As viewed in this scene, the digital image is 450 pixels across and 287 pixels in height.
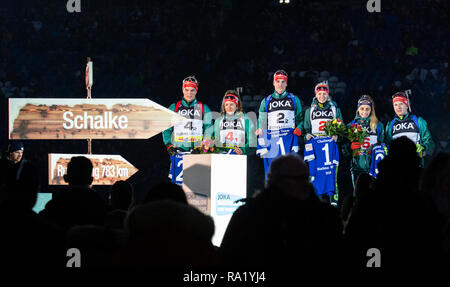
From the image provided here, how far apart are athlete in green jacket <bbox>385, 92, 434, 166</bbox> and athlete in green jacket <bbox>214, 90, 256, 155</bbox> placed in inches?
102

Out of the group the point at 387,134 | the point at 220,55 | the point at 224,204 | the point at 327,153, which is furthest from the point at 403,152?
the point at 220,55

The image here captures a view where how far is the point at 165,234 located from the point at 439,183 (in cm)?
157

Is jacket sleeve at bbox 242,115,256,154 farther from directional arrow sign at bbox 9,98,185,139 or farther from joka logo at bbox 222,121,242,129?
directional arrow sign at bbox 9,98,185,139

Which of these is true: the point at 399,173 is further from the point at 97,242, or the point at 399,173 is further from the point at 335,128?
the point at 335,128

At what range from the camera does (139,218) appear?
2.62 metres

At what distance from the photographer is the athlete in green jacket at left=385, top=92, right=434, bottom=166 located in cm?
1015

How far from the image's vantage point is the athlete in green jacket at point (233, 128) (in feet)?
31.2

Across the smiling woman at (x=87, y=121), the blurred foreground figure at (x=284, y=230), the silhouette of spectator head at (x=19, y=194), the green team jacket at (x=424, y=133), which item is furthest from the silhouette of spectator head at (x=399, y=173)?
the green team jacket at (x=424, y=133)

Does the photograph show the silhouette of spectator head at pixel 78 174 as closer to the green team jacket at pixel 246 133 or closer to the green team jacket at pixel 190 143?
the green team jacket at pixel 246 133

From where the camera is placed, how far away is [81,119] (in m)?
5.40

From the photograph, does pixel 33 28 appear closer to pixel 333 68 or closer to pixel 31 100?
pixel 333 68

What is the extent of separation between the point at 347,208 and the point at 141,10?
8131 mm

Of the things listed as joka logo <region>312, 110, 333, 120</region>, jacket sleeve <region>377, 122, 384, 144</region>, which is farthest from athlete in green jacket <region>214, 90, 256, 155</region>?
jacket sleeve <region>377, 122, 384, 144</region>

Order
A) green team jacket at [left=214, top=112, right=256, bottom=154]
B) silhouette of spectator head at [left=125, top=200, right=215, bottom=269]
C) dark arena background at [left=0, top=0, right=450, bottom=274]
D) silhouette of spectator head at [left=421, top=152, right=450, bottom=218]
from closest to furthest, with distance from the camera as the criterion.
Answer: silhouette of spectator head at [left=125, top=200, right=215, bottom=269], silhouette of spectator head at [left=421, top=152, right=450, bottom=218], green team jacket at [left=214, top=112, right=256, bottom=154], dark arena background at [left=0, top=0, right=450, bottom=274]
